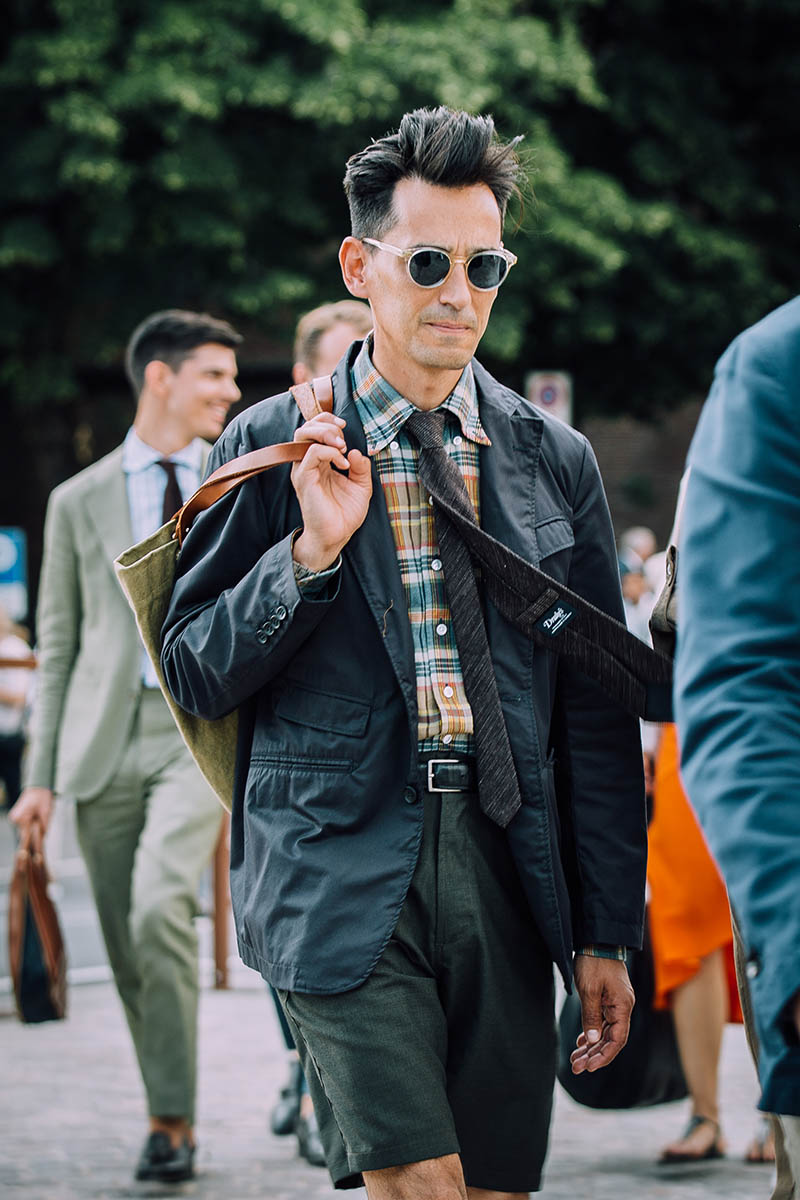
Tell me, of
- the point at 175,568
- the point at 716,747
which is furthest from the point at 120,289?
the point at 716,747

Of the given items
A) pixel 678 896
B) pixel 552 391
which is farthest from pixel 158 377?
pixel 552 391

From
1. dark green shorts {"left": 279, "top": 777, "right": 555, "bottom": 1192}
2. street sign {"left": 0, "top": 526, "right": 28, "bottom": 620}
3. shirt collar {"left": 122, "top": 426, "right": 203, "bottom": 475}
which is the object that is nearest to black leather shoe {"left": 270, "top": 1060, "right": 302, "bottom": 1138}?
shirt collar {"left": 122, "top": 426, "right": 203, "bottom": 475}

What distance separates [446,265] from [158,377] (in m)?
2.92

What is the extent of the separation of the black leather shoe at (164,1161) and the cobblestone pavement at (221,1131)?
4 cm

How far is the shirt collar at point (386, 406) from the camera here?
3.26 m

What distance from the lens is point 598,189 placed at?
1786 cm

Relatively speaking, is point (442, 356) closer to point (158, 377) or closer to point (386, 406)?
point (386, 406)

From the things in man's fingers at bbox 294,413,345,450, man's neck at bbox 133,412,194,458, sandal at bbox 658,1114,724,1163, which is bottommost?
sandal at bbox 658,1114,724,1163

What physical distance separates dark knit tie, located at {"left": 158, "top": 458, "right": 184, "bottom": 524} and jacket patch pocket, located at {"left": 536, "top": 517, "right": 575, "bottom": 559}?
2.66m

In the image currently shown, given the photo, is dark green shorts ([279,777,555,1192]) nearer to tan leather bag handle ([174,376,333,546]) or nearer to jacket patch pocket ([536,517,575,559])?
jacket patch pocket ([536,517,575,559])

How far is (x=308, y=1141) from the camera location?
5676 mm

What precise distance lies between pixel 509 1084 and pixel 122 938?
9.11ft

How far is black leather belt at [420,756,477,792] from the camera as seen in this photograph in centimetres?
309

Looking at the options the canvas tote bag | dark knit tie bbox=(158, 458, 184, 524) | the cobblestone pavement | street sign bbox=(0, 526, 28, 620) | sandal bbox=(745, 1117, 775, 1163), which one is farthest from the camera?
street sign bbox=(0, 526, 28, 620)
